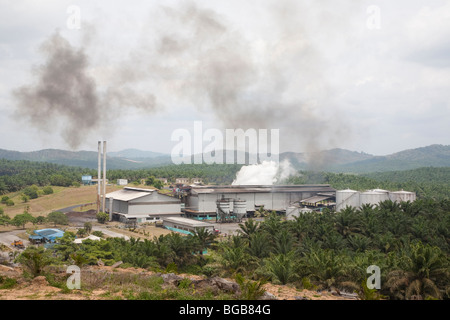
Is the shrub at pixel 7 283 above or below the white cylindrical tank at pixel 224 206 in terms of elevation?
above

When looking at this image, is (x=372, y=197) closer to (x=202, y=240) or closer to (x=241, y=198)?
(x=241, y=198)

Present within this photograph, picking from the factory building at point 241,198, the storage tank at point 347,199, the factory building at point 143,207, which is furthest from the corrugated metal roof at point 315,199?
the factory building at point 143,207

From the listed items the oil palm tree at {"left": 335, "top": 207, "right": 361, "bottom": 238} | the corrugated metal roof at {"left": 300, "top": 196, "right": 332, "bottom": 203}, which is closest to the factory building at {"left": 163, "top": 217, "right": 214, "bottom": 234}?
the oil palm tree at {"left": 335, "top": 207, "right": 361, "bottom": 238}

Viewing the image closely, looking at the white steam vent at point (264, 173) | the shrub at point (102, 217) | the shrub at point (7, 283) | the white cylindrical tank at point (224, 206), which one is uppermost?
the white steam vent at point (264, 173)

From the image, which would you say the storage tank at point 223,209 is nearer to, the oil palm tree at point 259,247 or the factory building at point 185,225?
the factory building at point 185,225
